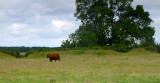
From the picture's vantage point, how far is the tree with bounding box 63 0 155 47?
51463 mm

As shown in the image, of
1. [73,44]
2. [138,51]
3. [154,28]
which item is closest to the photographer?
[138,51]

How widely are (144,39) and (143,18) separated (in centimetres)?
384

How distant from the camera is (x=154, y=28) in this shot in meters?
54.8

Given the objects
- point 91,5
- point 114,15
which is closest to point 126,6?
point 114,15

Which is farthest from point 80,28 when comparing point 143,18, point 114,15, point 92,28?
point 143,18

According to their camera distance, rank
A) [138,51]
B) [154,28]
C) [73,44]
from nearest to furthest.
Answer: [138,51] → [73,44] → [154,28]

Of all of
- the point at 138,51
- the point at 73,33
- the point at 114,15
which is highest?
the point at 114,15

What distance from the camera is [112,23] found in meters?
53.0

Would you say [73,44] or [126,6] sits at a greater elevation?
[126,6]

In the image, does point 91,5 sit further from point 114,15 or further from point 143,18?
point 143,18

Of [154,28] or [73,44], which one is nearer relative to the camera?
[73,44]

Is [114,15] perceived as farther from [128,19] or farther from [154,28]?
[154,28]

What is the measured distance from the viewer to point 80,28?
53.1m

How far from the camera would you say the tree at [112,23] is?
5146cm
